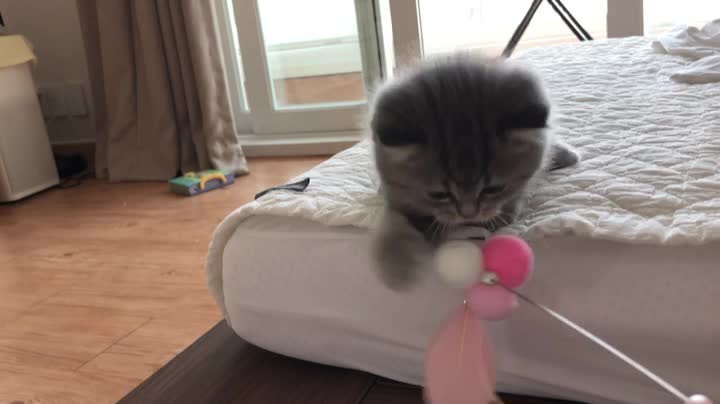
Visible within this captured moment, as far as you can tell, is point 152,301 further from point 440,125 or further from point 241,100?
point 241,100

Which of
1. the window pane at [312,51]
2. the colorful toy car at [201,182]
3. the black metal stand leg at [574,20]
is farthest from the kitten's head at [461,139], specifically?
the window pane at [312,51]

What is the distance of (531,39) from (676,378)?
290 cm

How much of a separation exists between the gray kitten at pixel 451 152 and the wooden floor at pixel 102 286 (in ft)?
2.17

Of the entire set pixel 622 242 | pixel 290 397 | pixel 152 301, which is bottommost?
pixel 152 301

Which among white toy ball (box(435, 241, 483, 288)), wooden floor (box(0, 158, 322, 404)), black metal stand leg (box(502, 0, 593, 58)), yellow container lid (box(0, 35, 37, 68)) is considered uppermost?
yellow container lid (box(0, 35, 37, 68))

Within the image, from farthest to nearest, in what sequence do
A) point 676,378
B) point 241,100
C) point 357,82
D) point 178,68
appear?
point 241,100 < point 357,82 < point 178,68 < point 676,378

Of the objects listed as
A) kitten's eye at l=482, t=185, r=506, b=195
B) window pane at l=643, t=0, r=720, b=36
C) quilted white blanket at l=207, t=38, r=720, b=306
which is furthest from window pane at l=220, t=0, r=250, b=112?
kitten's eye at l=482, t=185, r=506, b=195

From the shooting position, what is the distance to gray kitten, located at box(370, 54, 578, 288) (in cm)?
79

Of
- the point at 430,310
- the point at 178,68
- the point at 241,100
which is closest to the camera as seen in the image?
the point at 430,310

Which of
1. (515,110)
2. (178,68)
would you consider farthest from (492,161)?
(178,68)

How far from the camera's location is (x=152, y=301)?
1.54 m

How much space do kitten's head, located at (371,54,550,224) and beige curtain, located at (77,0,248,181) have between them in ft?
6.62

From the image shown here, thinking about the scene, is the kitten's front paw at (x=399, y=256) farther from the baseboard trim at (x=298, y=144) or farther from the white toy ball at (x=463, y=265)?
the baseboard trim at (x=298, y=144)

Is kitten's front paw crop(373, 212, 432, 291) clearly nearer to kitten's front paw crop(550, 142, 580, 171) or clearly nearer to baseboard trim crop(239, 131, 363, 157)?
kitten's front paw crop(550, 142, 580, 171)
